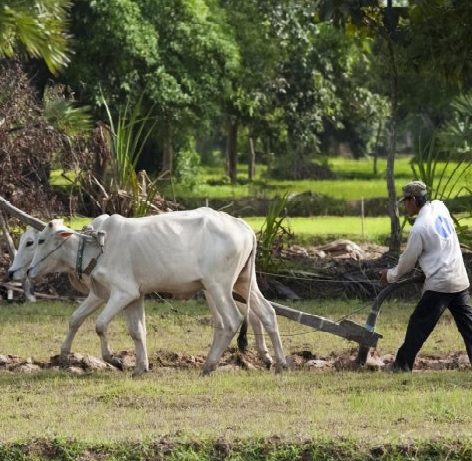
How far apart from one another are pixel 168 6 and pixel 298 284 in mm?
16755

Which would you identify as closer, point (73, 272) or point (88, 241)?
point (88, 241)

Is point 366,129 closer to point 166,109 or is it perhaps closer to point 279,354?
point 166,109

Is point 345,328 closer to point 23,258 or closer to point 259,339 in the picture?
point 259,339

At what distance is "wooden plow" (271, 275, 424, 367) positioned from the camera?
39.2 feet

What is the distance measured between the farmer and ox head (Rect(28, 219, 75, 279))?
2.67 meters

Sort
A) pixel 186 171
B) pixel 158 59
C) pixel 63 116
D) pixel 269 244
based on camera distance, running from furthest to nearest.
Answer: pixel 186 171, pixel 158 59, pixel 63 116, pixel 269 244

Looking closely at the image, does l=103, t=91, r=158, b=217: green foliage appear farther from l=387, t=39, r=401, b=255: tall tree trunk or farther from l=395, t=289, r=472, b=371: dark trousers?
l=395, t=289, r=472, b=371: dark trousers

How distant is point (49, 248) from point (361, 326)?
2.65 meters

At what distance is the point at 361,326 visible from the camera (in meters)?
12.2

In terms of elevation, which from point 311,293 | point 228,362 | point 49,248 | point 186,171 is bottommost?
point 186,171

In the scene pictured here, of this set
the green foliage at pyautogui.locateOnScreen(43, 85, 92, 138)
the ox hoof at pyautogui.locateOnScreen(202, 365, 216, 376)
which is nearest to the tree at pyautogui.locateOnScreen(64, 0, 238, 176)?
the green foliage at pyautogui.locateOnScreen(43, 85, 92, 138)

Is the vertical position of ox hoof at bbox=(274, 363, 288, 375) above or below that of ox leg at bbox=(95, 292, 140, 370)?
below

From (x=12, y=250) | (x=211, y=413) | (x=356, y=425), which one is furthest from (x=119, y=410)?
(x=12, y=250)

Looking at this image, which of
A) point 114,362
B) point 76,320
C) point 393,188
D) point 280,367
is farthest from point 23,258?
point 393,188
